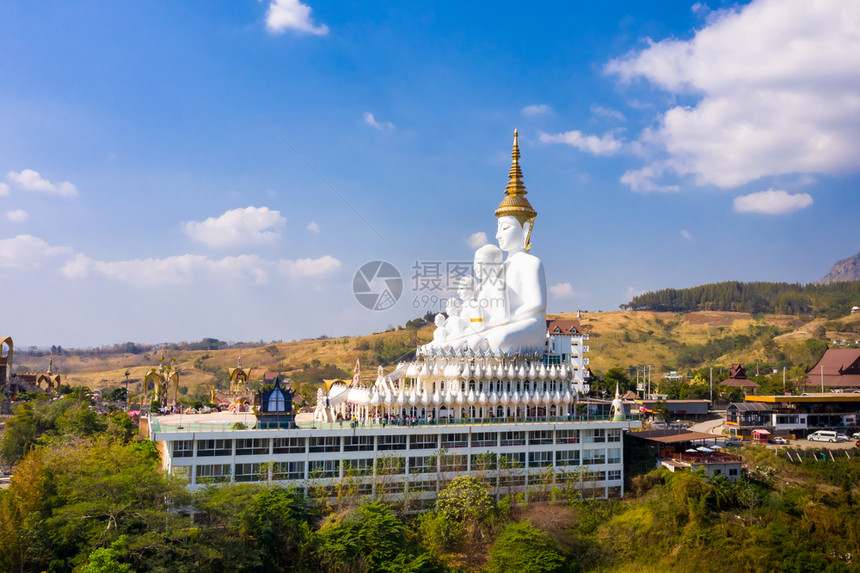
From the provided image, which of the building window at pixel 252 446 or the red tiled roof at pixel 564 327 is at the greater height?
the red tiled roof at pixel 564 327

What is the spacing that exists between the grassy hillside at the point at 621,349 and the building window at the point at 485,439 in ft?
227

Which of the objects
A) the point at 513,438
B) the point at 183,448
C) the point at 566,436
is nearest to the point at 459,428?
the point at 513,438

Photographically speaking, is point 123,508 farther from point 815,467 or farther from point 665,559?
point 815,467

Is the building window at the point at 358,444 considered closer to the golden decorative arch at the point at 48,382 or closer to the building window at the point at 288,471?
the building window at the point at 288,471

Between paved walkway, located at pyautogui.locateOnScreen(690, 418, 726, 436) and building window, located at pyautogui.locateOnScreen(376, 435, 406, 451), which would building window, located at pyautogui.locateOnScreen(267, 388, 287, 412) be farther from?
paved walkway, located at pyautogui.locateOnScreen(690, 418, 726, 436)

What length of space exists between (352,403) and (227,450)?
8.68 meters

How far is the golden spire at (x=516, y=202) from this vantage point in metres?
41.6

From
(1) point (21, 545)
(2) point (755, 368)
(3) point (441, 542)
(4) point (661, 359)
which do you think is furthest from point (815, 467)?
(4) point (661, 359)

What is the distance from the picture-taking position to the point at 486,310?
129 ft

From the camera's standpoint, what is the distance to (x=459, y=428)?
31969mm

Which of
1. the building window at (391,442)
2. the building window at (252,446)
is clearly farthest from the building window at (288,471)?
the building window at (391,442)

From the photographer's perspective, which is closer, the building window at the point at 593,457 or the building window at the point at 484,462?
the building window at the point at 484,462

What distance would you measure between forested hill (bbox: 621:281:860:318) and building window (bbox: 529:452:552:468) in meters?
Result: 128

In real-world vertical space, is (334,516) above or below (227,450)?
below
